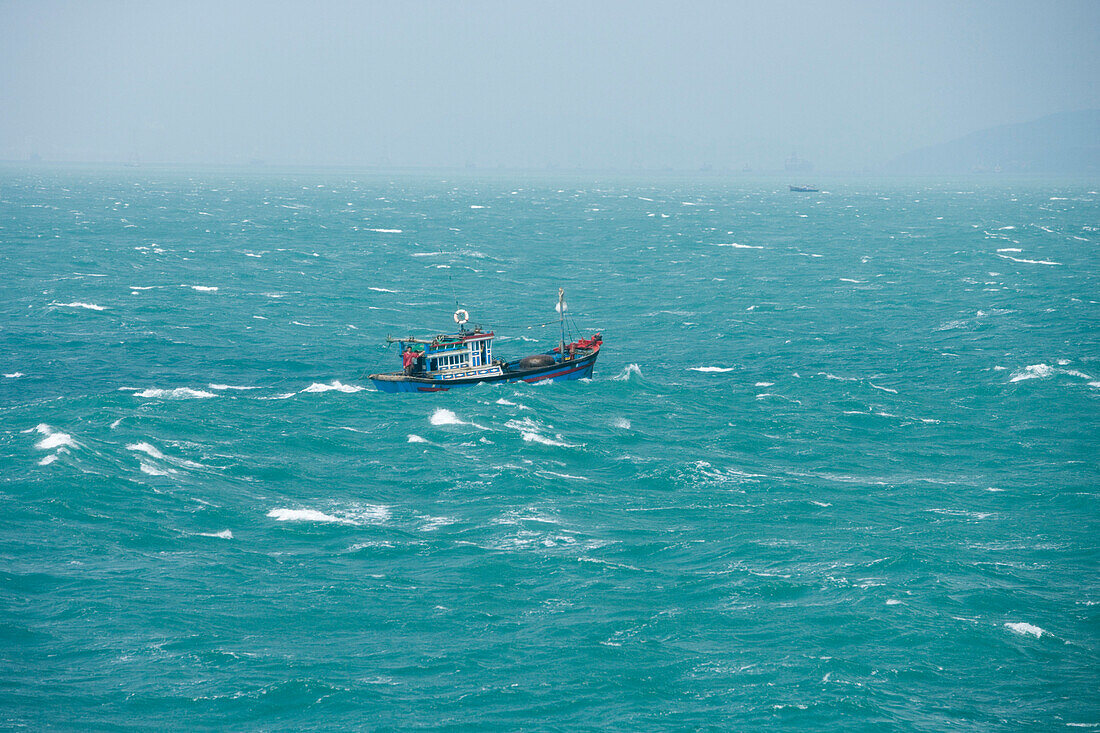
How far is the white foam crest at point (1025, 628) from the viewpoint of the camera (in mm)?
46500

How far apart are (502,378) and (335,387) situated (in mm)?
13424

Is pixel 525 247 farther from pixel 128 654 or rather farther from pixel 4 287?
pixel 128 654

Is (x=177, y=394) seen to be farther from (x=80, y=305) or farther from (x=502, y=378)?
(x=80, y=305)

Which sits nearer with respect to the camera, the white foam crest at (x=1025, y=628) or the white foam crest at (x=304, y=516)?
the white foam crest at (x=1025, y=628)

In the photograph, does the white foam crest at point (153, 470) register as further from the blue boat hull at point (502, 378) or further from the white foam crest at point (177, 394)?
the blue boat hull at point (502, 378)

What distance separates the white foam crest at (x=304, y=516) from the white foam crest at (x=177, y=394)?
2478 centimetres

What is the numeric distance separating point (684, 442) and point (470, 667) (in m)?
32.3

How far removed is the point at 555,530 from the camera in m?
56.9

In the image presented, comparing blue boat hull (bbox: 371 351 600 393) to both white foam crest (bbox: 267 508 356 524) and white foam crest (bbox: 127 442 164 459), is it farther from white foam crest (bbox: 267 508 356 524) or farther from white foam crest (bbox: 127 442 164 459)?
white foam crest (bbox: 267 508 356 524)

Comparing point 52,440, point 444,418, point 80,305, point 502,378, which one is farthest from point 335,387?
point 80,305

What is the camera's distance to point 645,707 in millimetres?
40781

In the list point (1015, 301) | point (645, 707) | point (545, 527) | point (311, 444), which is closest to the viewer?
point (645, 707)

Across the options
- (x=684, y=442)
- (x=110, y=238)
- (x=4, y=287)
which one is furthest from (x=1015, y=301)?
(x=110, y=238)

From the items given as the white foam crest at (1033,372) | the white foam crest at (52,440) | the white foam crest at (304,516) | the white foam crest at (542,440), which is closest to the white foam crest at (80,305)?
the white foam crest at (52,440)
